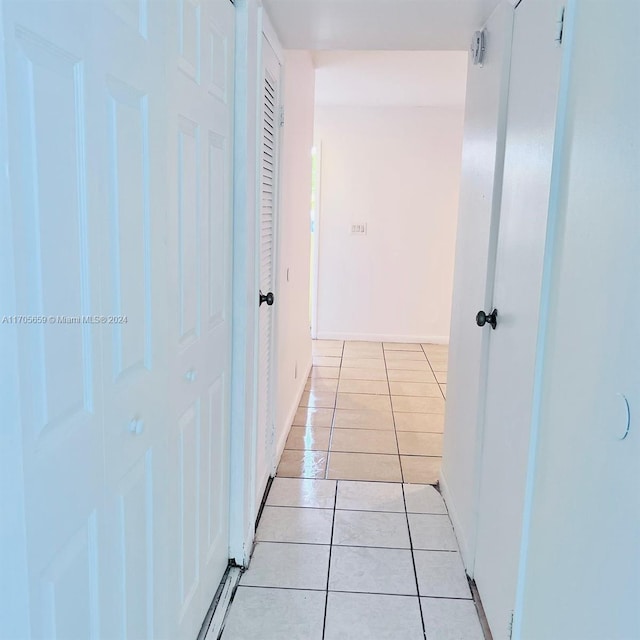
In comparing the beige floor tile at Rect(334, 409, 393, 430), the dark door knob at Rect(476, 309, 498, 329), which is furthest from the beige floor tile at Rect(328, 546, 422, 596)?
the beige floor tile at Rect(334, 409, 393, 430)

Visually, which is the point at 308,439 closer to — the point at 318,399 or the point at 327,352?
the point at 318,399

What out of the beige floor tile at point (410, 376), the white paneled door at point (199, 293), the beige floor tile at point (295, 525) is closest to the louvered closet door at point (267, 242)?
the beige floor tile at point (295, 525)

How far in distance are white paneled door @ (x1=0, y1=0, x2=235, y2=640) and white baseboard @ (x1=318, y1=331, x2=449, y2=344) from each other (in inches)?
175

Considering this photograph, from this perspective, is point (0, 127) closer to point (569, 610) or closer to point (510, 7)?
point (569, 610)

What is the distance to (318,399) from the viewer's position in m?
4.12

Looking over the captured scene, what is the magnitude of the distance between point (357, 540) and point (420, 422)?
147cm

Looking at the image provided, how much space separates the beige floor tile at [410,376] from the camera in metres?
4.71

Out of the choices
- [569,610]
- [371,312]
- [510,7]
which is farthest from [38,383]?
[371,312]

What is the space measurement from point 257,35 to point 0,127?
149cm

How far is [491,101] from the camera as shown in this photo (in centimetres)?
201

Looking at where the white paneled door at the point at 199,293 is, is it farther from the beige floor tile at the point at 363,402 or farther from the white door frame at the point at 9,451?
the beige floor tile at the point at 363,402

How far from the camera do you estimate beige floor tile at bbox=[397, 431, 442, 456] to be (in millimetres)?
3262

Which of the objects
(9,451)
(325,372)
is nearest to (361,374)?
(325,372)

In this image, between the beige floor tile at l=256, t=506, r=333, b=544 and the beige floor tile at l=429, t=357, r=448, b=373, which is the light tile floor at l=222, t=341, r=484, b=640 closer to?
the beige floor tile at l=256, t=506, r=333, b=544
